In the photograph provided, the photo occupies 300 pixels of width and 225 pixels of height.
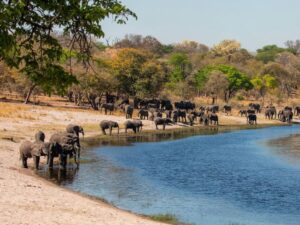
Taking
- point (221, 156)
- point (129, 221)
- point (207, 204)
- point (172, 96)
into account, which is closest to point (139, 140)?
point (221, 156)

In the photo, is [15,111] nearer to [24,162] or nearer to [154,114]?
[154,114]

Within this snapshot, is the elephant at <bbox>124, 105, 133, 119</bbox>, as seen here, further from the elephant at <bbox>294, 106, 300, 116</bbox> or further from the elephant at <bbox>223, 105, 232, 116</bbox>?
the elephant at <bbox>294, 106, 300, 116</bbox>

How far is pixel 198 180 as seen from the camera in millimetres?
29266

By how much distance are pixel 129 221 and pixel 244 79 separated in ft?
267

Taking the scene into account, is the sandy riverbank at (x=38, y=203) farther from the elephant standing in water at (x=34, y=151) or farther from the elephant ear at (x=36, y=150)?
the elephant ear at (x=36, y=150)

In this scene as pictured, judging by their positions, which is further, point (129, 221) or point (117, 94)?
point (117, 94)

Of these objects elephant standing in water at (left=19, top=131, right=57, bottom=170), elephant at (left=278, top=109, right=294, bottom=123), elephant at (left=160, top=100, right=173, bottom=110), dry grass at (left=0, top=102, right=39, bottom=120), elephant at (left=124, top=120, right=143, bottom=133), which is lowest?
elephant standing in water at (left=19, top=131, right=57, bottom=170)

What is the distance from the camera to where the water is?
22062 mm

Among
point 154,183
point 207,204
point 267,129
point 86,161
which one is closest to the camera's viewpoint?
point 207,204

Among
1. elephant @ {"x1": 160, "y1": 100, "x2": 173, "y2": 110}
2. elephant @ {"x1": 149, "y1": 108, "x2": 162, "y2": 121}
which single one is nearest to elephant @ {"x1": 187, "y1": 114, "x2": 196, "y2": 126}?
elephant @ {"x1": 149, "y1": 108, "x2": 162, "y2": 121}

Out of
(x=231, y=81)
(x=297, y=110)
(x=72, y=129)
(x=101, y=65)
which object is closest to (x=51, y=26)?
(x=101, y=65)

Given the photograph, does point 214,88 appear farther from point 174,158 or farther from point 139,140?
point 174,158

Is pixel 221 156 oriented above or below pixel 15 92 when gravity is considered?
below

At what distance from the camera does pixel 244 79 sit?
97312 millimetres
